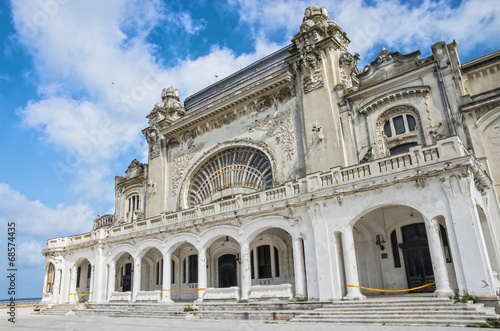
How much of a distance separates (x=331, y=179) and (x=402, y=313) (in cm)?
688

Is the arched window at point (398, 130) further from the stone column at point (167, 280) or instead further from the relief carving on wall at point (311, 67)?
the stone column at point (167, 280)

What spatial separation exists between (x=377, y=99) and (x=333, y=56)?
490cm

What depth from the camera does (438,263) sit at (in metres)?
14.8

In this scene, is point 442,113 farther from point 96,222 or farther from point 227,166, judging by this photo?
point 96,222

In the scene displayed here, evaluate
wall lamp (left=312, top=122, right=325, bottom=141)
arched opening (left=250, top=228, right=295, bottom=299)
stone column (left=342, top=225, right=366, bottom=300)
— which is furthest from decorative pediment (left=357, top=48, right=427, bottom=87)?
arched opening (left=250, top=228, right=295, bottom=299)

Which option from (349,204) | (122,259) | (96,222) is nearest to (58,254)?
(122,259)

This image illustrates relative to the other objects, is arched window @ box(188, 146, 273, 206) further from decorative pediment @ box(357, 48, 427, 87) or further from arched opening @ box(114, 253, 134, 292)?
decorative pediment @ box(357, 48, 427, 87)

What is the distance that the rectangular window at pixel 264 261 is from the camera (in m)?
24.2

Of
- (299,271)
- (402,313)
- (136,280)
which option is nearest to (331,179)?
(299,271)

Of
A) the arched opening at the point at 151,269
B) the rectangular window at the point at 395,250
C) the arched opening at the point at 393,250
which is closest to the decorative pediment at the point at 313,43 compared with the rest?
the arched opening at the point at 393,250

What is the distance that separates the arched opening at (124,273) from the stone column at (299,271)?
56.3 feet

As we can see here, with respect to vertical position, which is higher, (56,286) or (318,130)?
(318,130)

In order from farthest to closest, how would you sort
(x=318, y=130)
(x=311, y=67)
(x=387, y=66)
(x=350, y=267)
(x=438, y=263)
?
(x=311, y=67), (x=318, y=130), (x=387, y=66), (x=350, y=267), (x=438, y=263)

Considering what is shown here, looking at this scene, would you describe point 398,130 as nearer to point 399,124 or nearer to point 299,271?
point 399,124
